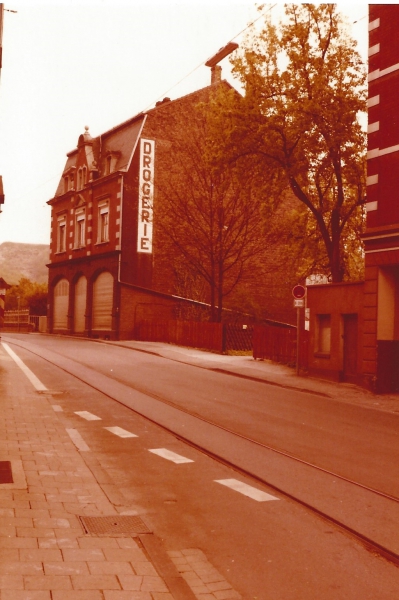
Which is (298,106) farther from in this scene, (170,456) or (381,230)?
(170,456)

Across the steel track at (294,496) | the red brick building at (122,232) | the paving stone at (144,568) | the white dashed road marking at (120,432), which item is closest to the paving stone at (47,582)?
the paving stone at (144,568)

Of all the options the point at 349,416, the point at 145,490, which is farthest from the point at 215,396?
the point at 145,490

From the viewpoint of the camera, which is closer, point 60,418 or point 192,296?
point 60,418

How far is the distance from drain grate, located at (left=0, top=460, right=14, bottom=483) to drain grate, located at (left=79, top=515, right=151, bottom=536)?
1.56 meters

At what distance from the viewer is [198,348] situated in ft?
117

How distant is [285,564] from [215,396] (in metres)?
11.3

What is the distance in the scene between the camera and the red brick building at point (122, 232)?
43844 millimetres

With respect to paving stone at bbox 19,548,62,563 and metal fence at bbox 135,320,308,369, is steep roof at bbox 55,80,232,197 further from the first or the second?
paving stone at bbox 19,548,62,563

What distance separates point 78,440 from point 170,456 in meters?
1.54

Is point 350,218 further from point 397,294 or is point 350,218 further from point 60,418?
point 60,418

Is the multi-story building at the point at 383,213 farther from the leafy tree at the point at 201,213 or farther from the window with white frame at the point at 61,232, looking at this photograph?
the window with white frame at the point at 61,232

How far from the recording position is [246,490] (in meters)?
7.50

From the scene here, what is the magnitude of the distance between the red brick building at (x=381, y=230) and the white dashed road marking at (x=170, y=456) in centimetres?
1106

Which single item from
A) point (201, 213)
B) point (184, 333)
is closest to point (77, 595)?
point (201, 213)
